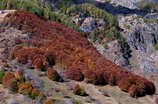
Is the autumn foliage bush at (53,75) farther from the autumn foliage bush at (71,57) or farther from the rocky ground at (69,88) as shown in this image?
the autumn foliage bush at (71,57)

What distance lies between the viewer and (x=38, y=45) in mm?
73312

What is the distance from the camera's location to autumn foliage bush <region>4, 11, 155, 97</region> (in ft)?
210

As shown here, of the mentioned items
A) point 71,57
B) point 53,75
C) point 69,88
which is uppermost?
point 71,57

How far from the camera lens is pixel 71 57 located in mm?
68688

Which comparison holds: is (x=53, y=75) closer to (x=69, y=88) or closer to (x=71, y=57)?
(x=69, y=88)

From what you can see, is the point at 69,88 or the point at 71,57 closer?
the point at 69,88

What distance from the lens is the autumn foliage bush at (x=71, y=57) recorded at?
64.1 metres

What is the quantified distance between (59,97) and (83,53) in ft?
69.6

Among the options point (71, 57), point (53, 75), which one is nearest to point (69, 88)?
point (53, 75)

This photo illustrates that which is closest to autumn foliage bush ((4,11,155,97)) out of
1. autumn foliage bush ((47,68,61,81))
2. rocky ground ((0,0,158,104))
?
rocky ground ((0,0,158,104))

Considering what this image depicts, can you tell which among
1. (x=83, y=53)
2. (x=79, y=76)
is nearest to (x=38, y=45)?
(x=83, y=53)

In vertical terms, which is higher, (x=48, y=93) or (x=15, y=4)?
(x=15, y=4)

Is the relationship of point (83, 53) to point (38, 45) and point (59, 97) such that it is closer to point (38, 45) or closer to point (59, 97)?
point (38, 45)

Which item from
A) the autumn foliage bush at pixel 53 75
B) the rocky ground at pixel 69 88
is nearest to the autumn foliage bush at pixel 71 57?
the rocky ground at pixel 69 88
